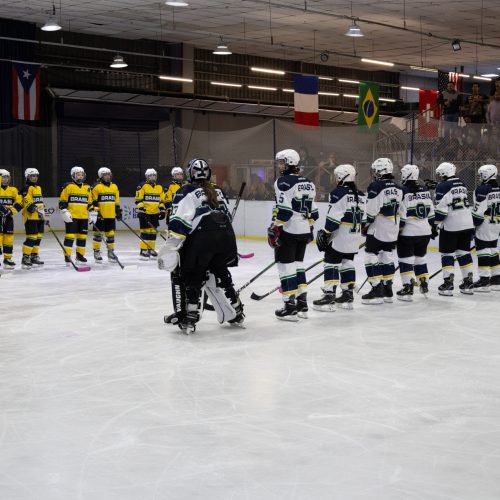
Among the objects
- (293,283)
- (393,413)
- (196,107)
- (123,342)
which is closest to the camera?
(393,413)

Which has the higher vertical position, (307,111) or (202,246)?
(307,111)

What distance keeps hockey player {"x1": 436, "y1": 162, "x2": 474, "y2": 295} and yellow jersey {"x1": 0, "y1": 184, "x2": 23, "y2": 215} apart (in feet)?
17.6

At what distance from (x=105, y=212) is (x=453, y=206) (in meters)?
5.18

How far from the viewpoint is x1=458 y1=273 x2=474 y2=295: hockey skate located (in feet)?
29.2

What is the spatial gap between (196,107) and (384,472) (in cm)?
1951

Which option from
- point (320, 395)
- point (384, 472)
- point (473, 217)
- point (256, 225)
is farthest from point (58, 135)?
point (384, 472)

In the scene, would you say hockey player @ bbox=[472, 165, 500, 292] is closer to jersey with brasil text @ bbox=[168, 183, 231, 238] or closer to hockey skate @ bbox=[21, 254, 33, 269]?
jersey with brasil text @ bbox=[168, 183, 231, 238]

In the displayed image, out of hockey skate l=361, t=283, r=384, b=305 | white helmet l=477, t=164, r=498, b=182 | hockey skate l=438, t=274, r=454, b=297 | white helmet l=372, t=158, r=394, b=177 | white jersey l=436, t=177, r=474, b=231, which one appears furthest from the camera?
white helmet l=477, t=164, r=498, b=182

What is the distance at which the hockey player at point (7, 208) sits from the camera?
1099cm

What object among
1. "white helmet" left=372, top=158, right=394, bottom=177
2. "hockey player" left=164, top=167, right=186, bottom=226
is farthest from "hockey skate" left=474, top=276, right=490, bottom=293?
"hockey player" left=164, top=167, right=186, bottom=226

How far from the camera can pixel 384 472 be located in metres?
3.53

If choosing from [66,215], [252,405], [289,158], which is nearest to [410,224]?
[289,158]

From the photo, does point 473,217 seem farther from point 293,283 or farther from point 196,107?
point 196,107

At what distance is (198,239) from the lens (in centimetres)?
647
